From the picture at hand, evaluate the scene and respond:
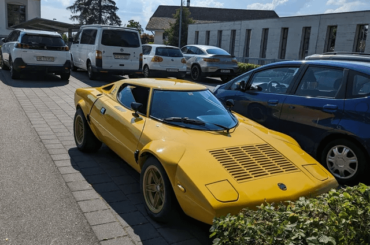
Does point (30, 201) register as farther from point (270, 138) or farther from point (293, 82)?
point (293, 82)

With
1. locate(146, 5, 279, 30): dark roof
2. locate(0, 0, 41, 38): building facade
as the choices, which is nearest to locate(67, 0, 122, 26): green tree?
locate(146, 5, 279, 30): dark roof

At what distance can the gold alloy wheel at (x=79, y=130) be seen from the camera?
6.17 m

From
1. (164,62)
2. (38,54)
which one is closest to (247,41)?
(164,62)

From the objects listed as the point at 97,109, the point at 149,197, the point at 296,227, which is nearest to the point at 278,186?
the point at 296,227

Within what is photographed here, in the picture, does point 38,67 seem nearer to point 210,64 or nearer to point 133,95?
point 210,64

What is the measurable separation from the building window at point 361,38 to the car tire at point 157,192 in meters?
24.1

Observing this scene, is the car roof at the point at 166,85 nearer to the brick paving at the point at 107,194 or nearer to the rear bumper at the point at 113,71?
the brick paving at the point at 107,194

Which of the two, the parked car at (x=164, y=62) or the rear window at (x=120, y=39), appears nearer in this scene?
the rear window at (x=120, y=39)

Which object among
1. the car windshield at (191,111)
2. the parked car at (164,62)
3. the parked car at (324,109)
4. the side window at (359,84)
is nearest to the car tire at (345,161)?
the parked car at (324,109)

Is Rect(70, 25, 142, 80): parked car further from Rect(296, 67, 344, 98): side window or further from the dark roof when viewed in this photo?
the dark roof

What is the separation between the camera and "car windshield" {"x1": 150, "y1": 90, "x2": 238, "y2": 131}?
14.7 feet

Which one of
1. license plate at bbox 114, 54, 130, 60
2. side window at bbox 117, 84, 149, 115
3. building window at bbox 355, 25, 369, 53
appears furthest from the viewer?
building window at bbox 355, 25, 369, 53

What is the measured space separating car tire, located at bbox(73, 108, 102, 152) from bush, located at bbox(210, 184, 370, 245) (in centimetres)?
349

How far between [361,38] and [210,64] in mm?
12999
